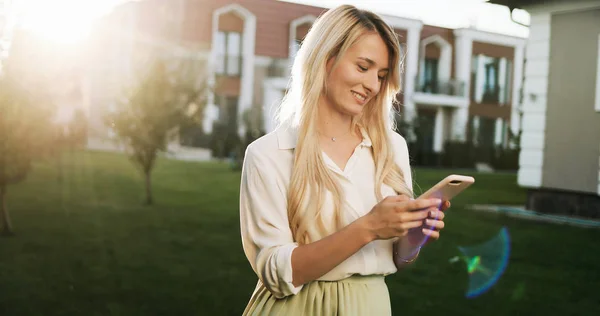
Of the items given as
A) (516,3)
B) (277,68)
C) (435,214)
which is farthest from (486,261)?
(277,68)

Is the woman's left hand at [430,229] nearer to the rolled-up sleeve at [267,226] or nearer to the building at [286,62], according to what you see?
the rolled-up sleeve at [267,226]

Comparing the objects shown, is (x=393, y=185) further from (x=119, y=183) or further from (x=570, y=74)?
(x=119, y=183)

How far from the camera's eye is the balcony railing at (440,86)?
2916 cm

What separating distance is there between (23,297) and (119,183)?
986cm

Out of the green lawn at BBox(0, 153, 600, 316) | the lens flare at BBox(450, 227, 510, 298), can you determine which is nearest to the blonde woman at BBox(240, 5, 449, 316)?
the green lawn at BBox(0, 153, 600, 316)

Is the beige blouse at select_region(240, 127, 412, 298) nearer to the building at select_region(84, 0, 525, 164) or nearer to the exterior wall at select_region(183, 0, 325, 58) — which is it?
the building at select_region(84, 0, 525, 164)

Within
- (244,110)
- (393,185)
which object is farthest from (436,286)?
(244,110)

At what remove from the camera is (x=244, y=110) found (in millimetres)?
22891

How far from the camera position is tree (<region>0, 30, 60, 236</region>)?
26.6ft

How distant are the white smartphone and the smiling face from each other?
13.1 inches

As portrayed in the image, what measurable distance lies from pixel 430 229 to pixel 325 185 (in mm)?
271

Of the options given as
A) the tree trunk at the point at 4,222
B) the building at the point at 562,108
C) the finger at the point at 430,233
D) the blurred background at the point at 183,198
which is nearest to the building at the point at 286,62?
the blurred background at the point at 183,198

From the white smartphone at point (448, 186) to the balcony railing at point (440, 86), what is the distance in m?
27.9

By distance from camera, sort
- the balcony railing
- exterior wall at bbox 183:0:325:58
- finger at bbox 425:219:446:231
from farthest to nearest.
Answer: the balcony railing < exterior wall at bbox 183:0:325:58 < finger at bbox 425:219:446:231
